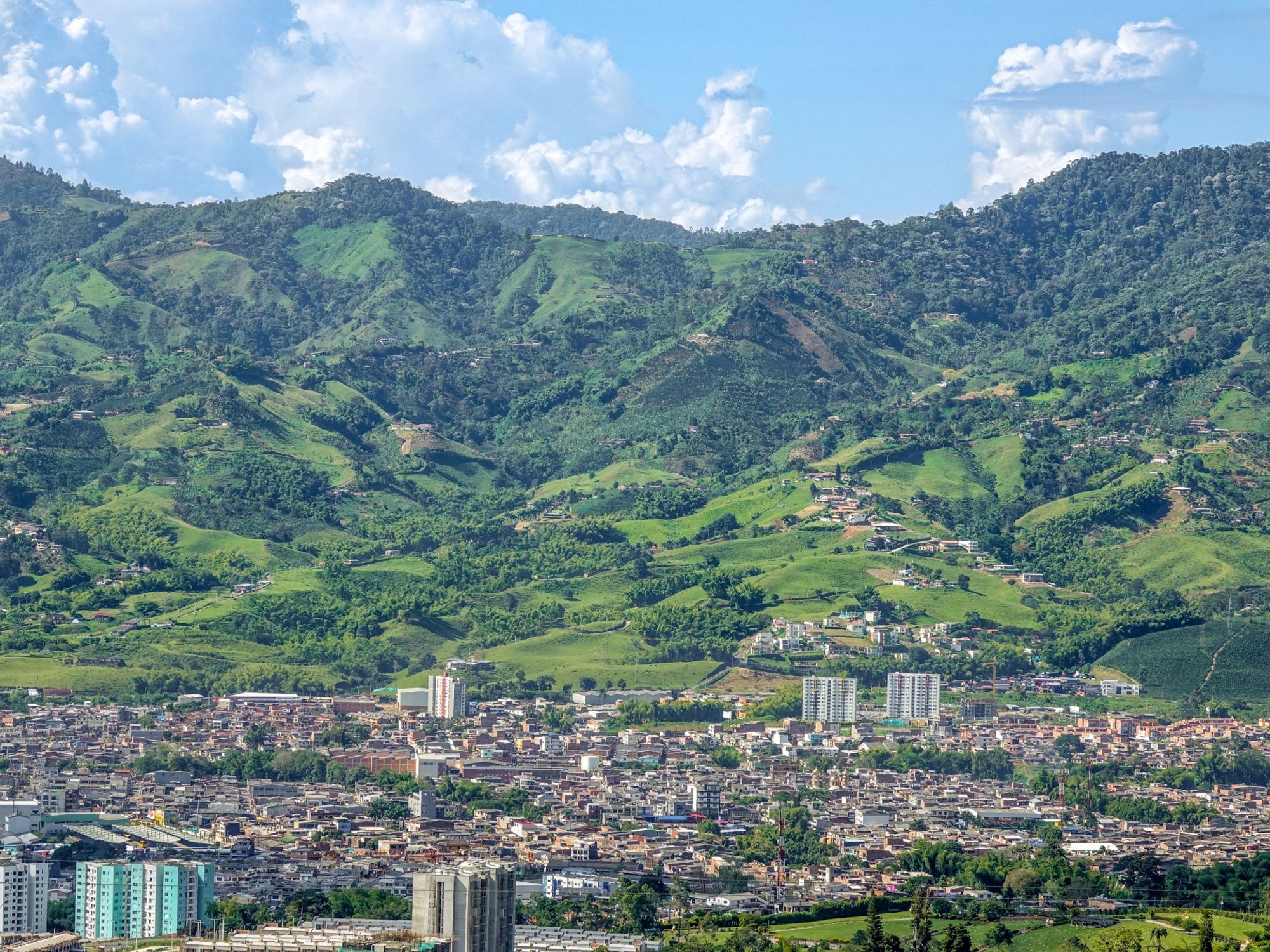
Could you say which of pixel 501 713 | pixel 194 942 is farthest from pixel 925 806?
pixel 194 942

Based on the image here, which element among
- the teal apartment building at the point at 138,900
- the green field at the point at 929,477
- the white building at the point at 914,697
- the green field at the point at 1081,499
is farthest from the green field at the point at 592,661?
the teal apartment building at the point at 138,900

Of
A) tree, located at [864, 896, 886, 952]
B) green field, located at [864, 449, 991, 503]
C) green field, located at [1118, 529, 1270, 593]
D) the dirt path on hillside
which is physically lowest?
tree, located at [864, 896, 886, 952]

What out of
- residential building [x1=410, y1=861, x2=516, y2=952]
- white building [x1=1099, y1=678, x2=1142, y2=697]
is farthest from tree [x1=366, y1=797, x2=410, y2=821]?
white building [x1=1099, y1=678, x2=1142, y2=697]

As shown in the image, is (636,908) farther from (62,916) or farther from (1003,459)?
(1003,459)

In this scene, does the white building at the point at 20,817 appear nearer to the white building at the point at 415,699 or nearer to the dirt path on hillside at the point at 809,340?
the white building at the point at 415,699

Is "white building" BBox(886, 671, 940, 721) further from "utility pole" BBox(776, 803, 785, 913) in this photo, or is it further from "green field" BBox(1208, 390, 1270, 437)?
"green field" BBox(1208, 390, 1270, 437)
